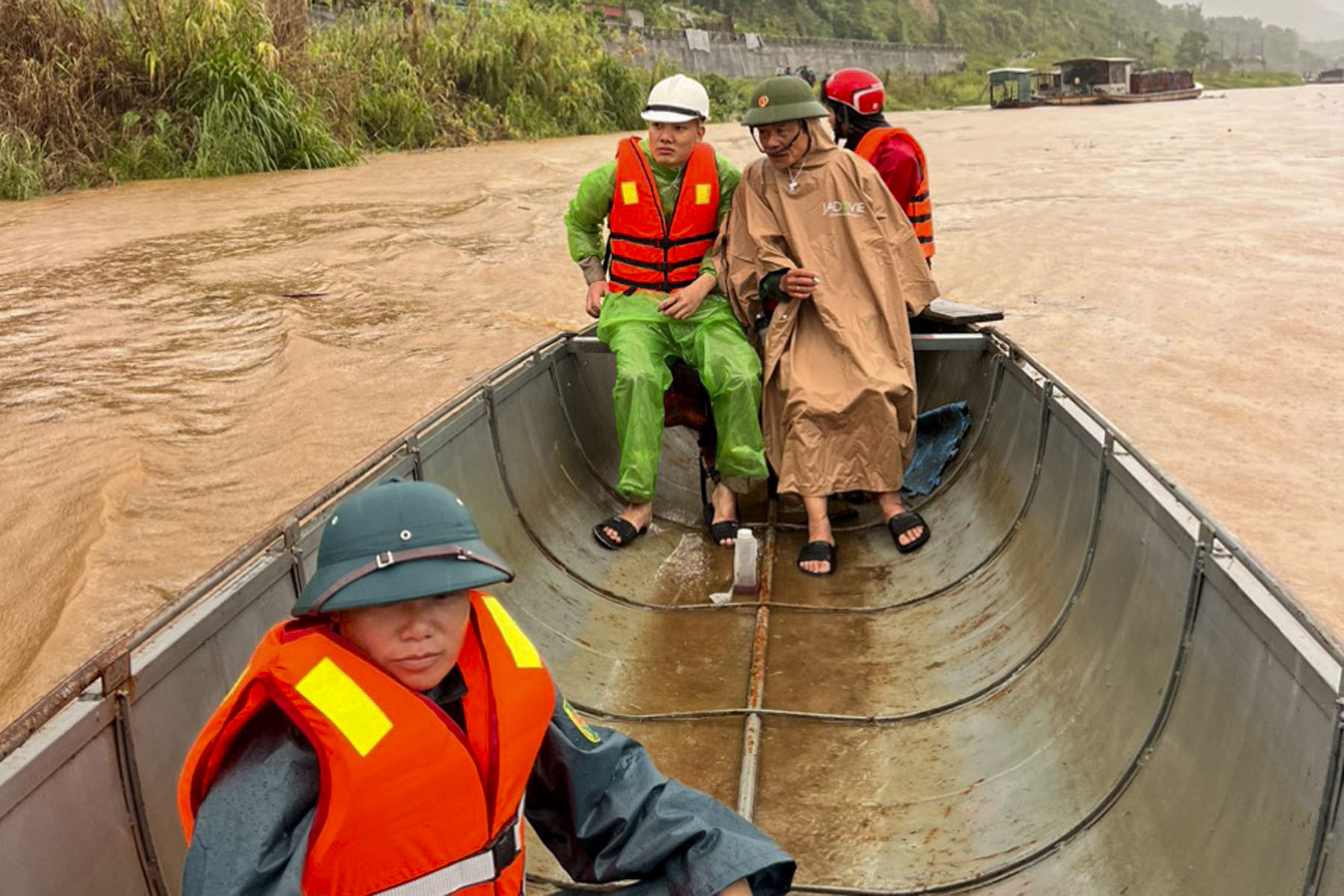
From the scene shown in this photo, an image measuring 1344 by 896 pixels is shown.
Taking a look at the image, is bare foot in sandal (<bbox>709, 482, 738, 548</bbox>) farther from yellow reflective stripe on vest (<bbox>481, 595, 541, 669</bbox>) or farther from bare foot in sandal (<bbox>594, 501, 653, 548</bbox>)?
yellow reflective stripe on vest (<bbox>481, 595, 541, 669</bbox>)

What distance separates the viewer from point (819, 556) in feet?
13.4

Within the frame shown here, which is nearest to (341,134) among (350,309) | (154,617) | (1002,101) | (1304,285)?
(350,309)

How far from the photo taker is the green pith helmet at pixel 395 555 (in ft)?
4.86

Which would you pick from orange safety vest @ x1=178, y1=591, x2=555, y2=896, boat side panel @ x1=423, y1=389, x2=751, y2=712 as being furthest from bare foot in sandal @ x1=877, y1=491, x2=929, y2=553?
orange safety vest @ x1=178, y1=591, x2=555, y2=896

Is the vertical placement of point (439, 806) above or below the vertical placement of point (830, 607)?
above

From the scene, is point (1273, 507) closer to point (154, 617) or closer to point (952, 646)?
point (952, 646)

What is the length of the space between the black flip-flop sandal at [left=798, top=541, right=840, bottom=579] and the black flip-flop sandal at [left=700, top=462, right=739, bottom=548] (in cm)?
25

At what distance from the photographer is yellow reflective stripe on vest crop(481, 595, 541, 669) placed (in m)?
1.68

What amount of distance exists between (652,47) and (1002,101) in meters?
12.8

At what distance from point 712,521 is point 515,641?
2.72 metres

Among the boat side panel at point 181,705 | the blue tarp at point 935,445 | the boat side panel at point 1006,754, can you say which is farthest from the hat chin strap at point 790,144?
the boat side panel at point 181,705

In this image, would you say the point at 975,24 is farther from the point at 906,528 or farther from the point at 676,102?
the point at 906,528

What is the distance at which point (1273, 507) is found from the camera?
6621 mm

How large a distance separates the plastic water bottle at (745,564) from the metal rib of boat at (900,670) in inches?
4.8
